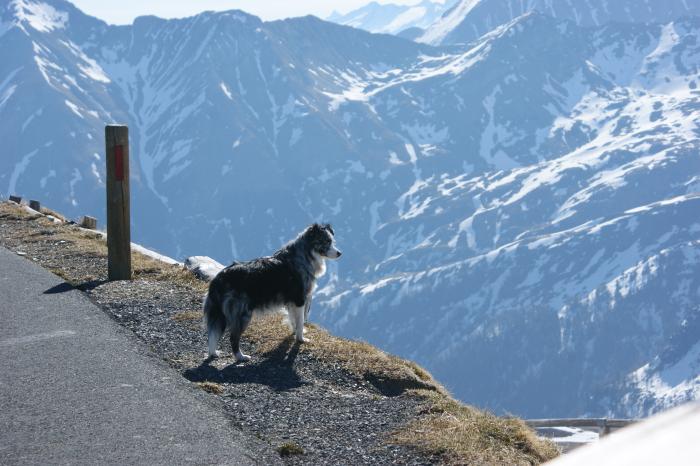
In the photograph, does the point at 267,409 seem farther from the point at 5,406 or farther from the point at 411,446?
the point at 5,406

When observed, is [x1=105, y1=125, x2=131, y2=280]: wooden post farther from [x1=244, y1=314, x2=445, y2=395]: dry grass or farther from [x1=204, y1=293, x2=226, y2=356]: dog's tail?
[x1=204, y1=293, x2=226, y2=356]: dog's tail

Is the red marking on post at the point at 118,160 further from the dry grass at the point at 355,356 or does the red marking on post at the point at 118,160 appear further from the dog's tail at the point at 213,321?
the dog's tail at the point at 213,321

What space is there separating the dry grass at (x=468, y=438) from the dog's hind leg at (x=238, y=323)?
360 centimetres

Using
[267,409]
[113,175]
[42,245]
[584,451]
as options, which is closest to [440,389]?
[267,409]

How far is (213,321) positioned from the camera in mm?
13781

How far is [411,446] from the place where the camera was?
9133mm

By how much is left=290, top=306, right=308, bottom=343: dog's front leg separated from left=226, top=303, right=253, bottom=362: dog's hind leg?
0.95 metres

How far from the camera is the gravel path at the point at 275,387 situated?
9219 mm

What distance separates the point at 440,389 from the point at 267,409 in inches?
145

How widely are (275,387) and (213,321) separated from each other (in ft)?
7.46

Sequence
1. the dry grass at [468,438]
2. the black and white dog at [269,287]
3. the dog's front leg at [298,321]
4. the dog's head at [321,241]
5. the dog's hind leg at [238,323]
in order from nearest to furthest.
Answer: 1. the dry grass at [468,438]
2. the dog's hind leg at [238,323]
3. the black and white dog at [269,287]
4. the dog's front leg at [298,321]
5. the dog's head at [321,241]

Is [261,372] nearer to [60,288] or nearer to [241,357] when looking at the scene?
[241,357]

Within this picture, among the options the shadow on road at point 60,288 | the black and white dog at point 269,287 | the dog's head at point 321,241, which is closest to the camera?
the black and white dog at point 269,287

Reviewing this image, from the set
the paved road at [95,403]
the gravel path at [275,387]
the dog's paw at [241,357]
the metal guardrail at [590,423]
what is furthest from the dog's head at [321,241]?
the metal guardrail at [590,423]
